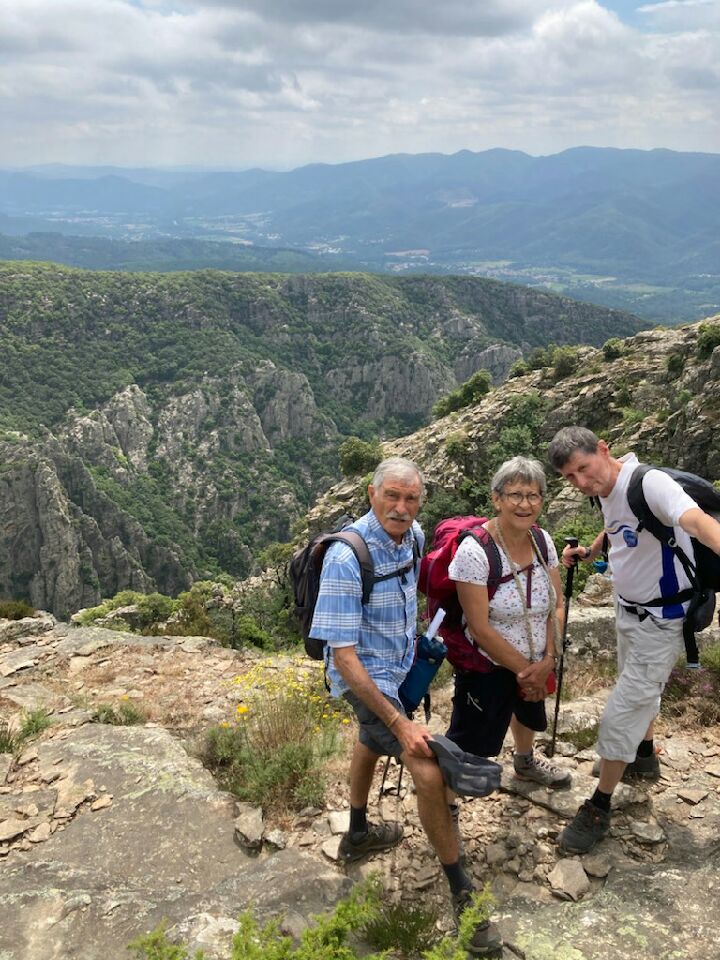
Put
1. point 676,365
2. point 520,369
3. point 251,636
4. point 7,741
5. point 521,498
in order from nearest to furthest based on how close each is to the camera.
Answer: point 521,498 < point 7,741 < point 251,636 < point 676,365 < point 520,369

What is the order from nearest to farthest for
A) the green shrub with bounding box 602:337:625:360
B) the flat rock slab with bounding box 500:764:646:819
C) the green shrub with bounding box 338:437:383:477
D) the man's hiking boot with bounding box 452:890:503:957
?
the man's hiking boot with bounding box 452:890:503:957 → the flat rock slab with bounding box 500:764:646:819 → the green shrub with bounding box 602:337:625:360 → the green shrub with bounding box 338:437:383:477

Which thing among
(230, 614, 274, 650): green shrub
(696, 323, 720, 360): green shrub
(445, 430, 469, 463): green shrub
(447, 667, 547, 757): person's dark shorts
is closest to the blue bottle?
(447, 667, 547, 757): person's dark shorts

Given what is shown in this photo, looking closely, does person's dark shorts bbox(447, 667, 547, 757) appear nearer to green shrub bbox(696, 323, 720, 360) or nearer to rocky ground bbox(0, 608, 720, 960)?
rocky ground bbox(0, 608, 720, 960)

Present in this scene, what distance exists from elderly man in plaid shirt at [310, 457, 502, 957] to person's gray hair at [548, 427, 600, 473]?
921 millimetres

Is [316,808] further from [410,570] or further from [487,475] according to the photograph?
[487,475]

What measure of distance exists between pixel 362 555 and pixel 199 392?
91881 mm

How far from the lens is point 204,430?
87000 millimetres

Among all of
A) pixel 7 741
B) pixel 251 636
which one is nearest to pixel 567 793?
pixel 7 741

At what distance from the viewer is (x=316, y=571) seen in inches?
130

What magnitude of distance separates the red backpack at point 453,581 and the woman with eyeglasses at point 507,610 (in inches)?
0.5

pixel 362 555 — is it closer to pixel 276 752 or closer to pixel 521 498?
pixel 521 498

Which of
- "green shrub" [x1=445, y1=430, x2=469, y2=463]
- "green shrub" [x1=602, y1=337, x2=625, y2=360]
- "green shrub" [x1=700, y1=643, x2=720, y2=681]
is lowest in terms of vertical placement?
"green shrub" [x1=445, y1=430, x2=469, y2=463]

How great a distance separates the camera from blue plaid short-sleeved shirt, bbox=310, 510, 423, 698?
308 centimetres

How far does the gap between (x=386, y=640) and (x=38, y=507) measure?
67.1m
